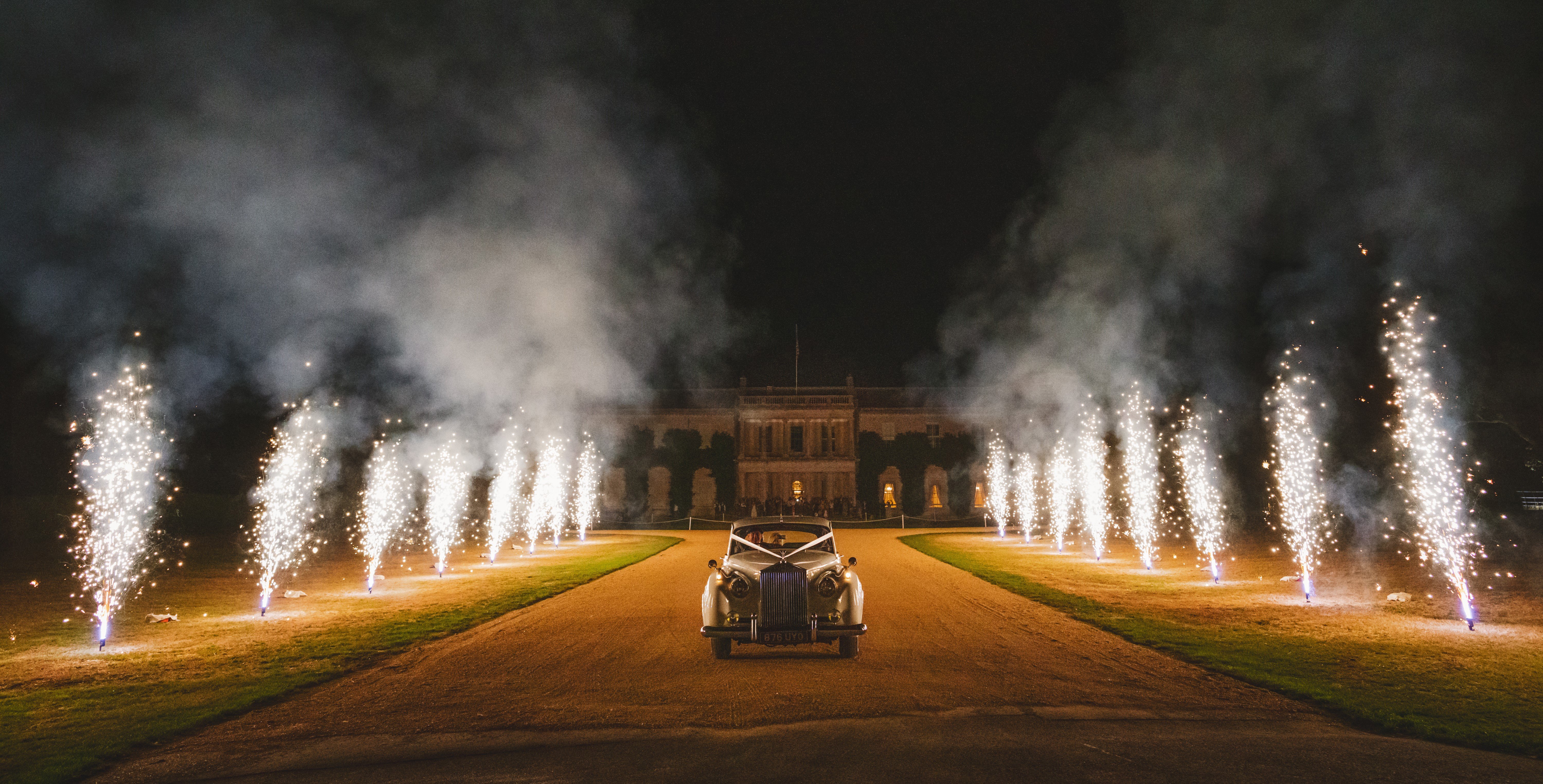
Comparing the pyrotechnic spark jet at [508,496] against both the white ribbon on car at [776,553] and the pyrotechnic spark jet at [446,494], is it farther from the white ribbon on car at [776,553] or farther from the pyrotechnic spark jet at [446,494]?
the white ribbon on car at [776,553]

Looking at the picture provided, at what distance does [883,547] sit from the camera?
30406 millimetres

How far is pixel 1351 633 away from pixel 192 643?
17740mm

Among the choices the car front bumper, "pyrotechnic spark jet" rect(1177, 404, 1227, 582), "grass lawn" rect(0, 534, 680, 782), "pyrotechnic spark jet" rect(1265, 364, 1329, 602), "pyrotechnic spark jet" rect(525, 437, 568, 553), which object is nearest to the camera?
"grass lawn" rect(0, 534, 680, 782)

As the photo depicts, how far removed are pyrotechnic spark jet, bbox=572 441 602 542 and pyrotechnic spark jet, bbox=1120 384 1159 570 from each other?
24.7 metres

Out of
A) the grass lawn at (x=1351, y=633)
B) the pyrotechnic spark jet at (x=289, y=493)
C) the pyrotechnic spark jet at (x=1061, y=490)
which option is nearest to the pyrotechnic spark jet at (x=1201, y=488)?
the grass lawn at (x=1351, y=633)

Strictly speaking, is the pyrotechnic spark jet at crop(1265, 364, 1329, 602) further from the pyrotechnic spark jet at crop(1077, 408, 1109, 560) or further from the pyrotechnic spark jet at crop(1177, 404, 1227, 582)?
the pyrotechnic spark jet at crop(1077, 408, 1109, 560)

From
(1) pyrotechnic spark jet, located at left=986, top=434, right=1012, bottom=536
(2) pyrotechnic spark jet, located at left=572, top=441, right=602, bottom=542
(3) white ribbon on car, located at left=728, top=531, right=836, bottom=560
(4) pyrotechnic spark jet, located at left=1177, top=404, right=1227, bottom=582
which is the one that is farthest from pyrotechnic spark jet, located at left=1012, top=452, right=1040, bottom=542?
(3) white ribbon on car, located at left=728, top=531, right=836, bottom=560

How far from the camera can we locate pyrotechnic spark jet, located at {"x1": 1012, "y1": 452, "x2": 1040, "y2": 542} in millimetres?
39156

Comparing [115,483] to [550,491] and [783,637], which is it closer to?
[783,637]

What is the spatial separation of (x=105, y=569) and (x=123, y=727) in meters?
6.19

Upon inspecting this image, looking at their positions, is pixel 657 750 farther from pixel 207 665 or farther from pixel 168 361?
pixel 168 361

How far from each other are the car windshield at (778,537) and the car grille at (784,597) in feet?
3.01

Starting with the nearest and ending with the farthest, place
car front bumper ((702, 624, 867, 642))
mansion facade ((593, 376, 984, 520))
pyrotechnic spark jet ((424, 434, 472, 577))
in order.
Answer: car front bumper ((702, 624, 867, 642)) → pyrotechnic spark jet ((424, 434, 472, 577)) → mansion facade ((593, 376, 984, 520))

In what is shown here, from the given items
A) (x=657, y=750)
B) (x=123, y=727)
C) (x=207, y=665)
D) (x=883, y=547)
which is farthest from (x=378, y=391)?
(x=657, y=750)
